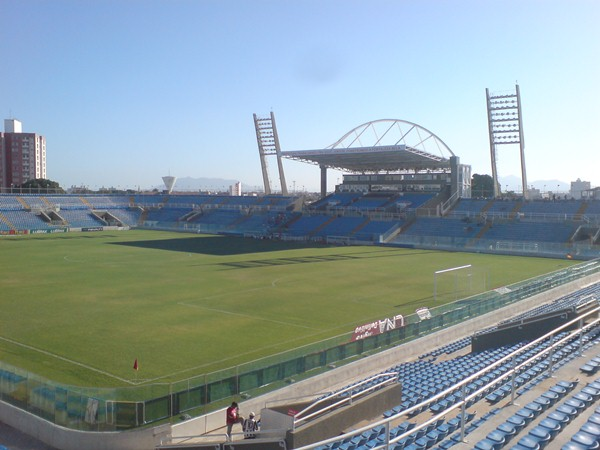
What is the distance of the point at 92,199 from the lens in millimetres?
91375

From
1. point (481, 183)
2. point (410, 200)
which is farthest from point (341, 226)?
point (481, 183)

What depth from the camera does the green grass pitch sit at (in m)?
19.7

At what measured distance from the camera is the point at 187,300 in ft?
97.8

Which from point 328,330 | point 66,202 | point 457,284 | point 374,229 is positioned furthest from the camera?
point 66,202

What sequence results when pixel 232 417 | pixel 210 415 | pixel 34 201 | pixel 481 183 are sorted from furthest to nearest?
1. pixel 481 183
2. pixel 34 201
3. pixel 210 415
4. pixel 232 417

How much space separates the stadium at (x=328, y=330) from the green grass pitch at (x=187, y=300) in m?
0.14

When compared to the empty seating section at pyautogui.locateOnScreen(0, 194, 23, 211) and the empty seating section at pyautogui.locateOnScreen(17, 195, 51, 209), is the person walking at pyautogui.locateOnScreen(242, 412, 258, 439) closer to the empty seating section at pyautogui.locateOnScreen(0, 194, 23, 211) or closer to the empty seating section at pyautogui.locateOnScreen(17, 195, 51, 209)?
the empty seating section at pyautogui.locateOnScreen(0, 194, 23, 211)

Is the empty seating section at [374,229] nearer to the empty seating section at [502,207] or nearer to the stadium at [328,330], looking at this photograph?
the stadium at [328,330]

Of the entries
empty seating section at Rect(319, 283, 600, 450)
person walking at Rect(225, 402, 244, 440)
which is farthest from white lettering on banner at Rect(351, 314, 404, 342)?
person walking at Rect(225, 402, 244, 440)

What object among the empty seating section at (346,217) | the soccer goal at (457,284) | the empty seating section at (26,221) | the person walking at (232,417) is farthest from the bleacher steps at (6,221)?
the person walking at (232,417)

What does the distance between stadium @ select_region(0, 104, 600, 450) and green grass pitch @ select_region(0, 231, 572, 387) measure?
0.14 meters

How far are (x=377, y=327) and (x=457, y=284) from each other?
53.4ft

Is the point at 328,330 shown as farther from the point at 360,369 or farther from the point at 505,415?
the point at 505,415

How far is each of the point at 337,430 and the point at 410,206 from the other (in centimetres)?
6097
